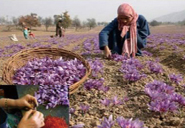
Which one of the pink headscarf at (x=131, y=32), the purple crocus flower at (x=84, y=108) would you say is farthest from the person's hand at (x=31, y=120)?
the pink headscarf at (x=131, y=32)

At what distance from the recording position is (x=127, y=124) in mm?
2061

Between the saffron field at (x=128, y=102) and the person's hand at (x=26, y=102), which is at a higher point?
the person's hand at (x=26, y=102)

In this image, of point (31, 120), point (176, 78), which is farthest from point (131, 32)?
point (31, 120)

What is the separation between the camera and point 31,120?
143 centimetres

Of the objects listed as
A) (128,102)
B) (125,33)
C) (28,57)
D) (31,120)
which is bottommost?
(128,102)

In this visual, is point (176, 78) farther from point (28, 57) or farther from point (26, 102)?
point (26, 102)

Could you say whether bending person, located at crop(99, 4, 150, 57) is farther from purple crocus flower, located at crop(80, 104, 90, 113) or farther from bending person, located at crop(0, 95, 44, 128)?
bending person, located at crop(0, 95, 44, 128)

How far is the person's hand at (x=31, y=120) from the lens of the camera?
1423mm

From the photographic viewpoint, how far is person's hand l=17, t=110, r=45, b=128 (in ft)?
4.67

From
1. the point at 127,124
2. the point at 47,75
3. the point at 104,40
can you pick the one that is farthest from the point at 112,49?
the point at 127,124

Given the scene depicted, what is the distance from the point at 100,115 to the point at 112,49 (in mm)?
3342

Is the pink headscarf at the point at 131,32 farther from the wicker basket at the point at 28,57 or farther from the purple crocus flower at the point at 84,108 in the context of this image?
the purple crocus flower at the point at 84,108

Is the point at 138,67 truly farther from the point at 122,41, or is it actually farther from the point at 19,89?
the point at 19,89

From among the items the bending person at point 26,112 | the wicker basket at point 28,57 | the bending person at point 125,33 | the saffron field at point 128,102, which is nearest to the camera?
the bending person at point 26,112
